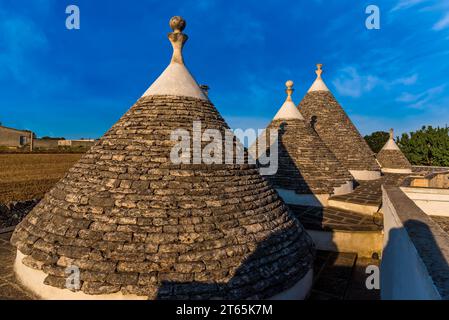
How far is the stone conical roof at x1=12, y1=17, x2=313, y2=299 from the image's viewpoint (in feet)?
11.5

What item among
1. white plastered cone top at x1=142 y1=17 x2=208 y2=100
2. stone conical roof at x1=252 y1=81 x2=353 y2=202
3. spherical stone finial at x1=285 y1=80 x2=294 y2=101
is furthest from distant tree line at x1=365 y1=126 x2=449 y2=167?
white plastered cone top at x1=142 y1=17 x2=208 y2=100

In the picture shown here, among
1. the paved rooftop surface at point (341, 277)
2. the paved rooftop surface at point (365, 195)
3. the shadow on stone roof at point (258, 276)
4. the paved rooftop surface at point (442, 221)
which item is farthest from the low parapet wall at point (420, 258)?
the paved rooftop surface at point (365, 195)

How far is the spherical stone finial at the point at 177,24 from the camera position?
5.54 meters

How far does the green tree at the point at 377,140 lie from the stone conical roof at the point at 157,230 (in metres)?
53.7

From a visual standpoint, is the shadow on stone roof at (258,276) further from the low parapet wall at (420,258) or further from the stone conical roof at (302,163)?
the stone conical roof at (302,163)

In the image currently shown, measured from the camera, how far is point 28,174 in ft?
63.5

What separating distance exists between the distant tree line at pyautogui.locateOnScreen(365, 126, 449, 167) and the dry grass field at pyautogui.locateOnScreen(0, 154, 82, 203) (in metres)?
38.4

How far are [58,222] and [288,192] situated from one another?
847 cm

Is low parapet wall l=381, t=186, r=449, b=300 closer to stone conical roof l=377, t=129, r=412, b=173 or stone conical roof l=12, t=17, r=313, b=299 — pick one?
stone conical roof l=12, t=17, r=313, b=299

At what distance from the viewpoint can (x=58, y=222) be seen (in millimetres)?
4137

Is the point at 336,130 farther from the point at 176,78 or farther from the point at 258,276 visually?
the point at 258,276

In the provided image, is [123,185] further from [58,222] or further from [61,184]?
[61,184]
